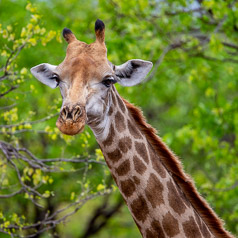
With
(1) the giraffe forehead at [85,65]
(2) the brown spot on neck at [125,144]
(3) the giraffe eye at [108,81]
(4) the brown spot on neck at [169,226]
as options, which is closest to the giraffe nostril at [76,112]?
(1) the giraffe forehead at [85,65]

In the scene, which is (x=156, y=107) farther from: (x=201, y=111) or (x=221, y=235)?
(x=221, y=235)

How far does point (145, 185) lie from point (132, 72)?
1189 millimetres

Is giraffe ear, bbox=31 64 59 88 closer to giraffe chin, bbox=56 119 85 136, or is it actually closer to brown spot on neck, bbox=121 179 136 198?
giraffe chin, bbox=56 119 85 136

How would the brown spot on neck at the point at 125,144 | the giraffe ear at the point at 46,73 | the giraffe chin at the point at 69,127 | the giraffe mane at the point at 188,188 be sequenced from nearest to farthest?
the giraffe chin at the point at 69,127
the brown spot on neck at the point at 125,144
the giraffe mane at the point at 188,188
the giraffe ear at the point at 46,73

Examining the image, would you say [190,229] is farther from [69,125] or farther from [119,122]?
[69,125]

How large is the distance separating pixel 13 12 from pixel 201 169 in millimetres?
9478

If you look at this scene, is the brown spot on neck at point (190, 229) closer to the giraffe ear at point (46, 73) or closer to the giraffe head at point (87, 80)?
the giraffe head at point (87, 80)

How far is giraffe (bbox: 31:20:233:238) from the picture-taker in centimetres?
535

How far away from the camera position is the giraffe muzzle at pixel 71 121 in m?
4.84

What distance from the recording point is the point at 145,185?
5.59 meters

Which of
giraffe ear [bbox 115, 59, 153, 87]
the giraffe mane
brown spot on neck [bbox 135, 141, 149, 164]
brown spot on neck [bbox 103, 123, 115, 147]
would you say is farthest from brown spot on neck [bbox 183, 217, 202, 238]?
giraffe ear [bbox 115, 59, 153, 87]

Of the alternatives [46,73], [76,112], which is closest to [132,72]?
[46,73]

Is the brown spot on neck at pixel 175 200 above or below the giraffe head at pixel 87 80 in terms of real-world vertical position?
below

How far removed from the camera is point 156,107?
22203 mm
